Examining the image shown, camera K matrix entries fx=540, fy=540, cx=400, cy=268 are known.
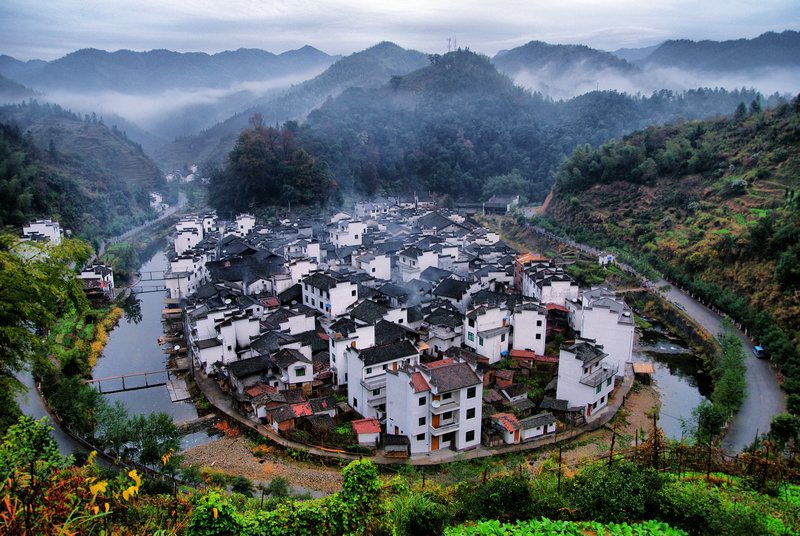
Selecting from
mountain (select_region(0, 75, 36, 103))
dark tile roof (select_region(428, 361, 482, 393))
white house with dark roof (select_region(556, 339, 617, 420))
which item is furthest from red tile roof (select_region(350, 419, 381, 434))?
mountain (select_region(0, 75, 36, 103))

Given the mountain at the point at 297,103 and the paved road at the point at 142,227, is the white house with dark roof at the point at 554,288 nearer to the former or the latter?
the paved road at the point at 142,227

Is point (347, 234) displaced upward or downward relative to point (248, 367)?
upward

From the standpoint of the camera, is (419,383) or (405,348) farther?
(405,348)

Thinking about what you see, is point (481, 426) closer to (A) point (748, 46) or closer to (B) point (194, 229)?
(B) point (194, 229)

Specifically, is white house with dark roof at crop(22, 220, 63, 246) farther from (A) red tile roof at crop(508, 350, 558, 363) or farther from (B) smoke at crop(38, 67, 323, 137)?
(B) smoke at crop(38, 67, 323, 137)

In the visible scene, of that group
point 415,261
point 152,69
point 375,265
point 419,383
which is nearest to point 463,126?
point 415,261

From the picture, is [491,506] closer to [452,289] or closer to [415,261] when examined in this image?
[452,289]
